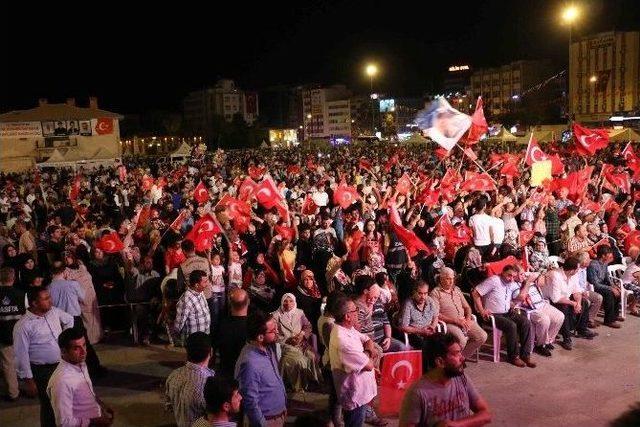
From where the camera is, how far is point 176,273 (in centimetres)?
784

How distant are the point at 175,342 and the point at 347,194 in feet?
19.2

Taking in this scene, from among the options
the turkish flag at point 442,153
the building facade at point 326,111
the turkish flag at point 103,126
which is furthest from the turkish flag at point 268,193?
the building facade at point 326,111

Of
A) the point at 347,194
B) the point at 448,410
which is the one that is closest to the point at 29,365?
the point at 448,410

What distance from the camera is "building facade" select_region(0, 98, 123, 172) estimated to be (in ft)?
150

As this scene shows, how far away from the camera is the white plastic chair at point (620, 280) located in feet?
28.1

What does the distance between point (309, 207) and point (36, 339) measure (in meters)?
7.72

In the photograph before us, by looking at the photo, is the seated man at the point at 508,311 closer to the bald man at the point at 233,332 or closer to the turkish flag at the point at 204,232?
the bald man at the point at 233,332

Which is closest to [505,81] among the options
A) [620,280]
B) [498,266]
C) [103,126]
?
[103,126]

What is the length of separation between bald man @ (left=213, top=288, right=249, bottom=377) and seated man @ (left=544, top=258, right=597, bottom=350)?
4.40 m

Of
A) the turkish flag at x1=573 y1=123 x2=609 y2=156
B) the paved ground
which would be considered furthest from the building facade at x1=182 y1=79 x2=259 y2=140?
the paved ground

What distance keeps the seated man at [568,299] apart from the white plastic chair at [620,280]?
0.89 m

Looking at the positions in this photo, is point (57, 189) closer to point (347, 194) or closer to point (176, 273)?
point (347, 194)

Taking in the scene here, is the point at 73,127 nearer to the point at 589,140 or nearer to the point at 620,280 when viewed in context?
the point at 589,140

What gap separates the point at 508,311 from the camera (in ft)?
23.9
